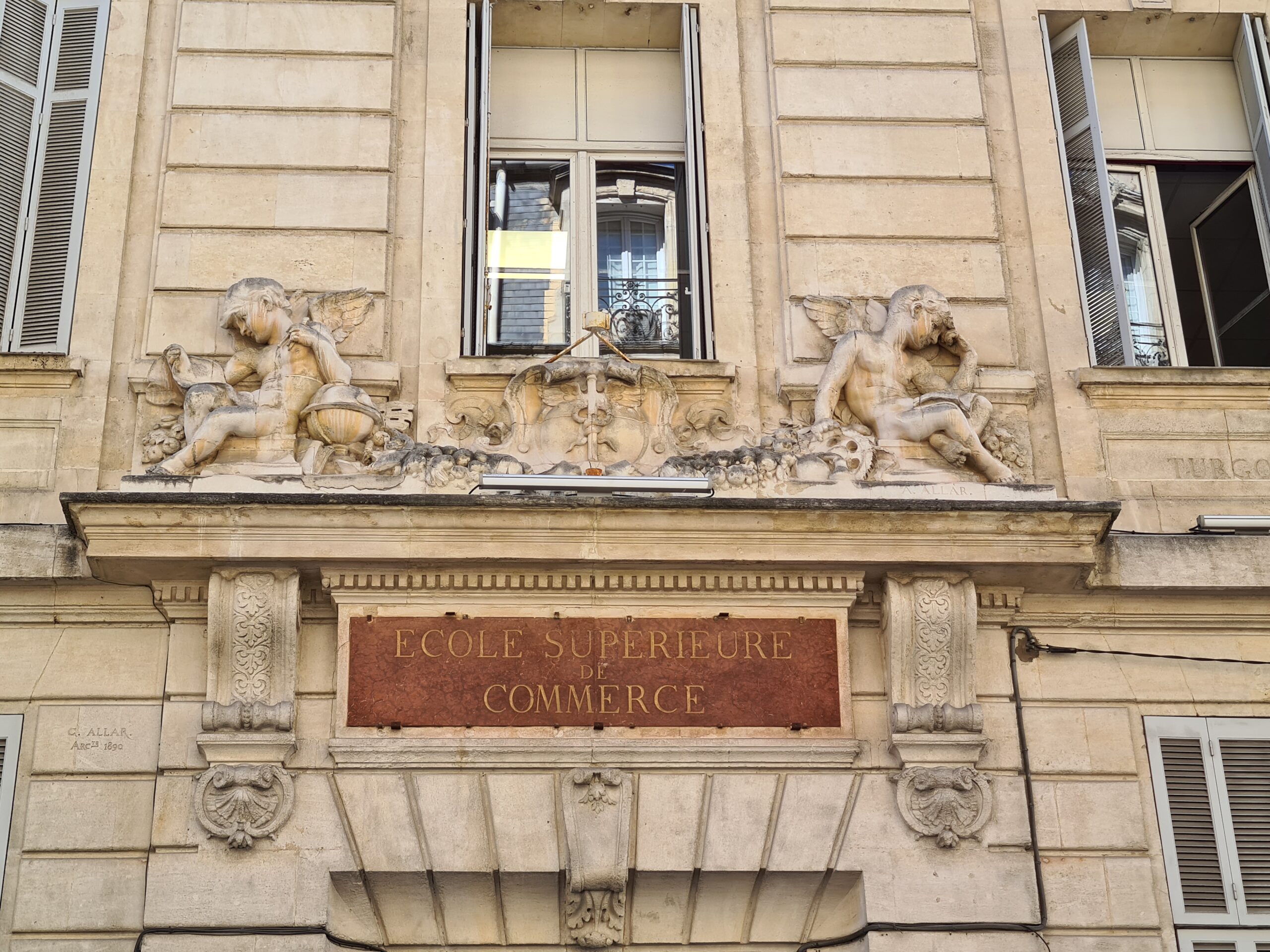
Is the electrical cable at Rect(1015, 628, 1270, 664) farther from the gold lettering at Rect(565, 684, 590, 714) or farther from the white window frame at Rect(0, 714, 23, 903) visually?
the white window frame at Rect(0, 714, 23, 903)

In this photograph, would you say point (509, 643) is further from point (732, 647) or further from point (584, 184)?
point (584, 184)

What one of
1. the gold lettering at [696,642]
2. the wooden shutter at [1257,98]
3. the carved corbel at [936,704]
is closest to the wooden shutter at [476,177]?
the gold lettering at [696,642]

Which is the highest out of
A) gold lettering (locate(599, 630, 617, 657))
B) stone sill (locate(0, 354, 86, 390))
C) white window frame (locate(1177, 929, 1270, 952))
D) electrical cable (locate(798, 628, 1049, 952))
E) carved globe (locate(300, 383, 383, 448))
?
stone sill (locate(0, 354, 86, 390))

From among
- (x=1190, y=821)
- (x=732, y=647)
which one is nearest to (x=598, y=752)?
(x=732, y=647)

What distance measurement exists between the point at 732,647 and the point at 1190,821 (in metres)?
2.54

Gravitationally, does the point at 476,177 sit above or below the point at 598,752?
above

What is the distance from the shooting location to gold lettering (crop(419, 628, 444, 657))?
30.0ft

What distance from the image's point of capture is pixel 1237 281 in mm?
11094

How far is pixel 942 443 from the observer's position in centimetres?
979

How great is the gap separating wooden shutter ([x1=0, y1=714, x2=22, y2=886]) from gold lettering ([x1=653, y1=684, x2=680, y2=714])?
3.26 m

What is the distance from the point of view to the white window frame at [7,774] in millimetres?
8820

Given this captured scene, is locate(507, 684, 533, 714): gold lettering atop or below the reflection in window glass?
below

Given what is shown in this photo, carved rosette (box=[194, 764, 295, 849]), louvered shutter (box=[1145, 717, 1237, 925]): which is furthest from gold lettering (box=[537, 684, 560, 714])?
louvered shutter (box=[1145, 717, 1237, 925])

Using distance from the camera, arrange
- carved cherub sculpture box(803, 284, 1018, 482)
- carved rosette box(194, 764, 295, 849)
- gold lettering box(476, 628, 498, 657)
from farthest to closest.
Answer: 1. carved cherub sculpture box(803, 284, 1018, 482)
2. gold lettering box(476, 628, 498, 657)
3. carved rosette box(194, 764, 295, 849)
